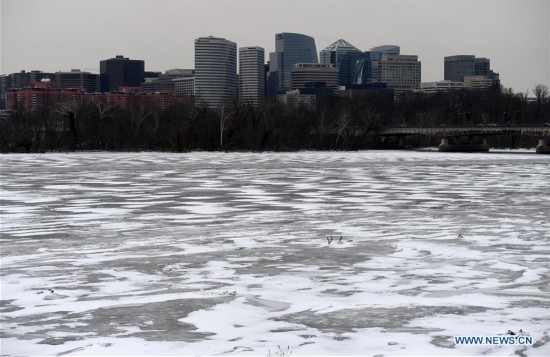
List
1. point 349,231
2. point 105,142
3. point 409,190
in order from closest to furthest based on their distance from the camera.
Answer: point 349,231 < point 409,190 < point 105,142

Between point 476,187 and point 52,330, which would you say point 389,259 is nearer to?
point 52,330

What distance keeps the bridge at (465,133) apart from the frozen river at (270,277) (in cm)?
9510

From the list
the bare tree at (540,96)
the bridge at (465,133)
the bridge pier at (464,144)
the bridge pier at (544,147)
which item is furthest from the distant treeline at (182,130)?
the bare tree at (540,96)

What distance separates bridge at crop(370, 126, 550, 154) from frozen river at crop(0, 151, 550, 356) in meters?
95.1

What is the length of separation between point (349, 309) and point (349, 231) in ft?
25.6

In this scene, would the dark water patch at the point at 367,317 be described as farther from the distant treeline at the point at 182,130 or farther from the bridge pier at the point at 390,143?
the bridge pier at the point at 390,143

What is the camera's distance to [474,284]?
11844 mm

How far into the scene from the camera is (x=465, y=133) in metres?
121

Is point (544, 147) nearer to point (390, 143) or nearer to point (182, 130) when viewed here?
point (390, 143)

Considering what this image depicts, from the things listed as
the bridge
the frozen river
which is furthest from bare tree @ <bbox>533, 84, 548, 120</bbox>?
the frozen river

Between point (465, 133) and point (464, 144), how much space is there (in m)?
6.56

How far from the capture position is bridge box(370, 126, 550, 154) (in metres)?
115

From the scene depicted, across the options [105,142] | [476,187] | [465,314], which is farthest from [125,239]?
[105,142]

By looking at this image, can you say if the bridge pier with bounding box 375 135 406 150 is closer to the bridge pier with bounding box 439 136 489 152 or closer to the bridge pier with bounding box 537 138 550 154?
the bridge pier with bounding box 439 136 489 152
